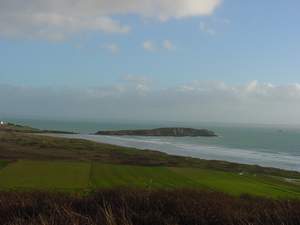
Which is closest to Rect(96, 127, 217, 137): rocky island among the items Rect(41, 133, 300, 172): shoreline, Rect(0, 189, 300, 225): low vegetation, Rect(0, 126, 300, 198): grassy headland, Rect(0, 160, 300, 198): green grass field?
Rect(41, 133, 300, 172): shoreline

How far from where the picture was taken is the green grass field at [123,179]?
3222 cm

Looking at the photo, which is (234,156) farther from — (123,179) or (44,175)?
(44,175)

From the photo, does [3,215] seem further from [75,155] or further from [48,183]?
[75,155]

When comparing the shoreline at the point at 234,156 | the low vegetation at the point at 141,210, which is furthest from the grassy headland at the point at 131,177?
the low vegetation at the point at 141,210

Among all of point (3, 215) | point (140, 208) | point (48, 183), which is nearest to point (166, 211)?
point (140, 208)

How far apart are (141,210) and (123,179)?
30.0 meters

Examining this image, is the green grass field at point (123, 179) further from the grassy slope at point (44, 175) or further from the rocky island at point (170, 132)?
the rocky island at point (170, 132)

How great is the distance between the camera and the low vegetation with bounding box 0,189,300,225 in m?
6.17

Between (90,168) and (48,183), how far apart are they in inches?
441

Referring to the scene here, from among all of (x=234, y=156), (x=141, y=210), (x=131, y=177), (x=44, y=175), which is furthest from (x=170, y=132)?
(x=141, y=210)

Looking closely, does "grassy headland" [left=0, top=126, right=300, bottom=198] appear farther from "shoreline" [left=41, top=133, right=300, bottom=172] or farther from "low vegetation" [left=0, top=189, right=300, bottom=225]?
"low vegetation" [left=0, top=189, right=300, bottom=225]

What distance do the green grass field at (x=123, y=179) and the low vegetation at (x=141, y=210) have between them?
22.6 meters

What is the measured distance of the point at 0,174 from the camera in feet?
119

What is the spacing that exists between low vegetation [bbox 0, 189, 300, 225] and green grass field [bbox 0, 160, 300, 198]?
888 inches
